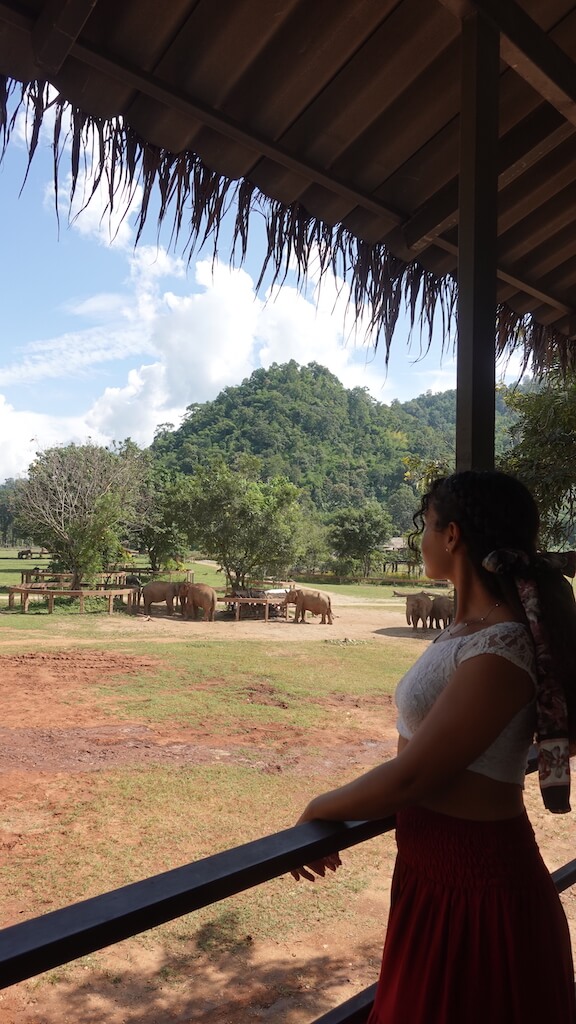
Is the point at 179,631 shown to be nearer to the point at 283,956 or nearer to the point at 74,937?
the point at 283,956

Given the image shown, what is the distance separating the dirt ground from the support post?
2296mm

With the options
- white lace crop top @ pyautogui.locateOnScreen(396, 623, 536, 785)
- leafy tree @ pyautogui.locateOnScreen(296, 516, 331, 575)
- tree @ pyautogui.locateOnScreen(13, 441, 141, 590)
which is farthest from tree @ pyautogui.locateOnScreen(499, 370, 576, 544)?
leafy tree @ pyautogui.locateOnScreen(296, 516, 331, 575)

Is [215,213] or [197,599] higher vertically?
[215,213]

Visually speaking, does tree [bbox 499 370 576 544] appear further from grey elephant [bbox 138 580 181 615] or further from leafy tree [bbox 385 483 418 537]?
leafy tree [bbox 385 483 418 537]

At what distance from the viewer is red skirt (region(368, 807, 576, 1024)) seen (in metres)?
0.74

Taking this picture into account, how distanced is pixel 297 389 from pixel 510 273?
46.3 m

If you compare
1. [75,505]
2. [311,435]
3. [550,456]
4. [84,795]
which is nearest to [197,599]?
[75,505]

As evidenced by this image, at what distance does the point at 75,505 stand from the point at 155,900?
15857 millimetres

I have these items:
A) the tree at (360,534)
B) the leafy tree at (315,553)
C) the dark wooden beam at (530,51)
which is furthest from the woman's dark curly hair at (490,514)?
the leafy tree at (315,553)

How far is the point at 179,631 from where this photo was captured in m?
12.7

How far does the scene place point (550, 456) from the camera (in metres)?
4.57

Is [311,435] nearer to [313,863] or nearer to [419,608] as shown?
[419,608]

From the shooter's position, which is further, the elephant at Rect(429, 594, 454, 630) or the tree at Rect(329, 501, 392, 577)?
the tree at Rect(329, 501, 392, 577)

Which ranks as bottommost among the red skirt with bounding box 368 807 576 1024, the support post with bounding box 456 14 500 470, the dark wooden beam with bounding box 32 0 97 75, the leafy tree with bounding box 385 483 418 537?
the red skirt with bounding box 368 807 576 1024
